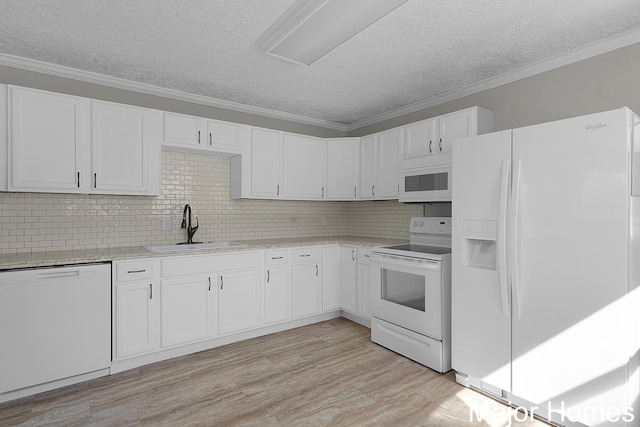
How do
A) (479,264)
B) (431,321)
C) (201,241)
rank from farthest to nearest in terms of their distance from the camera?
(201,241)
(431,321)
(479,264)

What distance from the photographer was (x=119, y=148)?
300 centimetres

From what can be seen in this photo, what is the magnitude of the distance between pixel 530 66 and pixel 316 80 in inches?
75.0

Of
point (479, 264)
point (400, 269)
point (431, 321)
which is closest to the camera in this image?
point (479, 264)

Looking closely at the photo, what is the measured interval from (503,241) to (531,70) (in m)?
1.74

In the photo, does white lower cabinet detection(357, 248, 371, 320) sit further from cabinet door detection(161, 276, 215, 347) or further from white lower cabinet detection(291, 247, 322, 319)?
cabinet door detection(161, 276, 215, 347)

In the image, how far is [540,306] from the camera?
2.08 metres

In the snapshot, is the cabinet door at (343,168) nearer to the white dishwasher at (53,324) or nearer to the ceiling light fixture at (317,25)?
the ceiling light fixture at (317,25)

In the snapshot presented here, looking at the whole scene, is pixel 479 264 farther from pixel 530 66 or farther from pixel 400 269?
pixel 530 66

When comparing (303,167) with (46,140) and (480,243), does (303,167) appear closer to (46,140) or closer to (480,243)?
(480,243)

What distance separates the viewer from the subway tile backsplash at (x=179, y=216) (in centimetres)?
288

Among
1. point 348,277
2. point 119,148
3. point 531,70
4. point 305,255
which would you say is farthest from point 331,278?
point 531,70

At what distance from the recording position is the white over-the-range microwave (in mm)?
3098

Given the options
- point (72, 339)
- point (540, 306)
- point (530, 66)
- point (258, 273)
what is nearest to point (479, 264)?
point (540, 306)

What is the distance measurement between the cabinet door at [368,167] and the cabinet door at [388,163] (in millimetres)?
93
